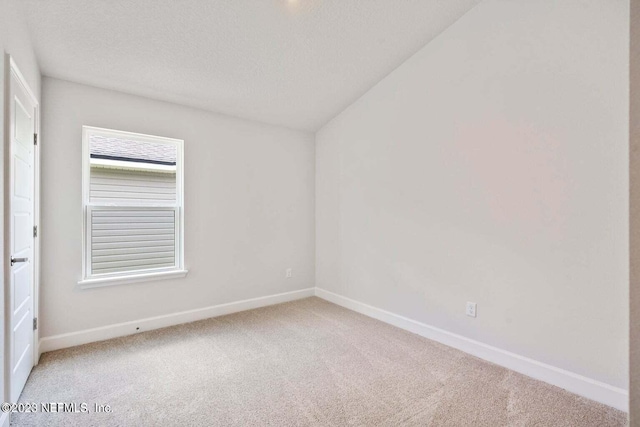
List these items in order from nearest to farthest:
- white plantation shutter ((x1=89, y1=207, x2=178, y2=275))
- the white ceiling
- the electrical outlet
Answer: the white ceiling
the electrical outlet
white plantation shutter ((x1=89, y1=207, x2=178, y2=275))

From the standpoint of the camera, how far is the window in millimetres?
2971

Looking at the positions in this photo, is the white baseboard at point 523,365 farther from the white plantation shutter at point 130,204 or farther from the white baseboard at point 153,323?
the white plantation shutter at point 130,204

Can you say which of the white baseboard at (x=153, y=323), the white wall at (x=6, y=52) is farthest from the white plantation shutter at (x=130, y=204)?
the white wall at (x=6, y=52)

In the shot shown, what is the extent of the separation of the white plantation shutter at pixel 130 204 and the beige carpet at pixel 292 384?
743mm

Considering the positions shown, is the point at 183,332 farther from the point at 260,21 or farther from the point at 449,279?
the point at 260,21

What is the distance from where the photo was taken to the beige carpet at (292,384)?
74.6 inches

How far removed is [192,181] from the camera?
3.50 metres

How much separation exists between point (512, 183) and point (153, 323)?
3568mm

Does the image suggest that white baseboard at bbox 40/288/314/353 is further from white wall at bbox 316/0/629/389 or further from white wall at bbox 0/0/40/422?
white wall at bbox 316/0/629/389

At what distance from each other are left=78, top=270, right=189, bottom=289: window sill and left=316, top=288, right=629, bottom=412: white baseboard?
2227mm

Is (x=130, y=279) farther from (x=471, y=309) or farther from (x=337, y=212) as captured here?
(x=471, y=309)

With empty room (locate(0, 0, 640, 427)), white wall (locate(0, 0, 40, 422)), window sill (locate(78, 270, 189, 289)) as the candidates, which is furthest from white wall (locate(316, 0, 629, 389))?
white wall (locate(0, 0, 40, 422))

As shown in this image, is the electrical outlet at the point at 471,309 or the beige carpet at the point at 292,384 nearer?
the beige carpet at the point at 292,384

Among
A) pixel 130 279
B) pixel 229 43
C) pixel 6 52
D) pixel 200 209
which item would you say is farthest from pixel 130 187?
pixel 229 43
